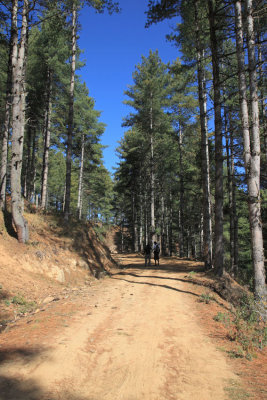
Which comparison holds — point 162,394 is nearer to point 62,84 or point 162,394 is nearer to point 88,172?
point 62,84

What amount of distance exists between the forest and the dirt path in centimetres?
353

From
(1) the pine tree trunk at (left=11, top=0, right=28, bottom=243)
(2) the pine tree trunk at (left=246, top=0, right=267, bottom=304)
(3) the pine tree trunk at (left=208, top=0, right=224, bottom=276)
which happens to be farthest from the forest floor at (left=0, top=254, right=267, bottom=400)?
(1) the pine tree trunk at (left=11, top=0, right=28, bottom=243)

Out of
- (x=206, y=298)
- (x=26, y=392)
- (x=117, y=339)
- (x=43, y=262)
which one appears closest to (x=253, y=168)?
(x=206, y=298)

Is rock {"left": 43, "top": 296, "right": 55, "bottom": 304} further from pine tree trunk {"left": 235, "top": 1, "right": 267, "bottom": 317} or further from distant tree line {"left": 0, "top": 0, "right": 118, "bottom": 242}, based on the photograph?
pine tree trunk {"left": 235, "top": 1, "right": 267, "bottom": 317}

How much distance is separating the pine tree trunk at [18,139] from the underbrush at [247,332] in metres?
8.24

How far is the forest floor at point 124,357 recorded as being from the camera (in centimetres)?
320

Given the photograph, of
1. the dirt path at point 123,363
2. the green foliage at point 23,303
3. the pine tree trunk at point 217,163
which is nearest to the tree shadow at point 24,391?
the dirt path at point 123,363

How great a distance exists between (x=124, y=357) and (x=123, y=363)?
17 centimetres

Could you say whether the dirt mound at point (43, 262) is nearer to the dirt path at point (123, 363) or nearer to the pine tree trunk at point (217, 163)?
the dirt path at point (123, 363)

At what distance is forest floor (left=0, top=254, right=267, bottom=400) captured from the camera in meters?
3.20

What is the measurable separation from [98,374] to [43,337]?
1.59 m

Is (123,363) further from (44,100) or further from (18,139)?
(44,100)

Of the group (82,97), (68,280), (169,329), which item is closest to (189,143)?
(82,97)

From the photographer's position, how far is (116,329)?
5.28m
